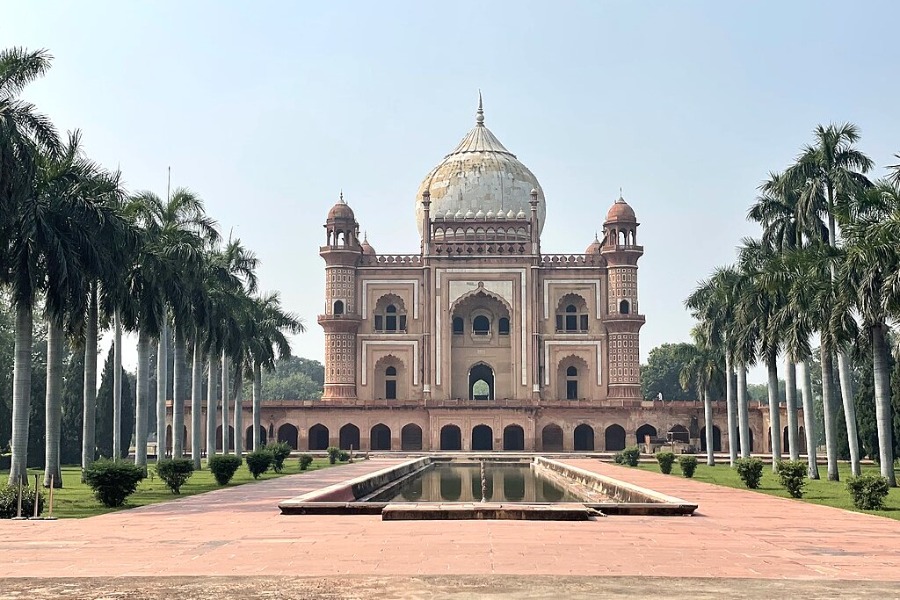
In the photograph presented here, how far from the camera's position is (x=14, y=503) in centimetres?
1476

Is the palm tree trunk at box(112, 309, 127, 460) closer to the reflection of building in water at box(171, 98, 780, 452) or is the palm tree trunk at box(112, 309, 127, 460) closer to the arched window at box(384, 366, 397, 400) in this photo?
the reflection of building in water at box(171, 98, 780, 452)

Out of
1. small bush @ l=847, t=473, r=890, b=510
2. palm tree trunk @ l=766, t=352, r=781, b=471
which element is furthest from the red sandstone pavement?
palm tree trunk @ l=766, t=352, r=781, b=471

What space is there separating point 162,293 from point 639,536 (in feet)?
51.3

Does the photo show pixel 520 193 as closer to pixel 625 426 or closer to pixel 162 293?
pixel 625 426

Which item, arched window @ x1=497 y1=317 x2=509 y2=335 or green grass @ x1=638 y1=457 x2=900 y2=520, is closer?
green grass @ x1=638 y1=457 x2=900 y2=520

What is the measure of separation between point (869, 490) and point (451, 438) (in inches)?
1324

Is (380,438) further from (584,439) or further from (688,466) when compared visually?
(688,466)

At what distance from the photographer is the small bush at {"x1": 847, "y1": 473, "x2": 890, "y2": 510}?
646 inches

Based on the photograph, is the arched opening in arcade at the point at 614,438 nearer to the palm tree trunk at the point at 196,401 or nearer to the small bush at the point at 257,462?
the palm tree trunk at the point at 196,401

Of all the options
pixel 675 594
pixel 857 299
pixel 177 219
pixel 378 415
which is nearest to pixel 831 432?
pixel 857 299

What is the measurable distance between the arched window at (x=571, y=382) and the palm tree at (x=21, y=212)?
34597 mm

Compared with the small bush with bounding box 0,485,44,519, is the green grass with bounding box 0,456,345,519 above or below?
below

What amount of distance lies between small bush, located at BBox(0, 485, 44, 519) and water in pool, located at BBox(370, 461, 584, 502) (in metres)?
7.75

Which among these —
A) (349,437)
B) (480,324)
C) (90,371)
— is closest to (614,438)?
(480,324)
